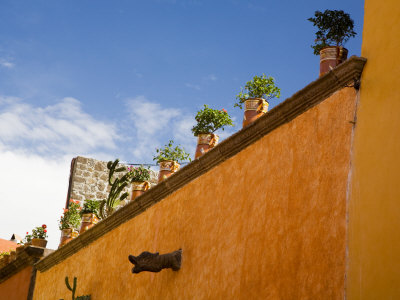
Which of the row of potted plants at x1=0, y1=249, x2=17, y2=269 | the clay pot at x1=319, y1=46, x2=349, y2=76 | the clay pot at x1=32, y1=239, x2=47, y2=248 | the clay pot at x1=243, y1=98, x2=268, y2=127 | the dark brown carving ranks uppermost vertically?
the clay pot at x1=319, y1=46, x2=349, y2=76

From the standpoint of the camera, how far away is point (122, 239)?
31.7 feet

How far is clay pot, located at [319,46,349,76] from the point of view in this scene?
6262 millimetres

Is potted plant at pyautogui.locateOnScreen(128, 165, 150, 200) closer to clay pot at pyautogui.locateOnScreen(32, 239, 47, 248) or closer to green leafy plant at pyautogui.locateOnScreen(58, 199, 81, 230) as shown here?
green leafy plant at pyautogui.locateOnScreen(58, 199, 81, 230)

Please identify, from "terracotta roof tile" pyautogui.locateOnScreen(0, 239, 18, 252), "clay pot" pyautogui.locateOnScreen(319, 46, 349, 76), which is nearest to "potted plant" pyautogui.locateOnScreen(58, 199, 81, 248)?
"clay pot" pyautogui.locateOnScreen(319, 46, 349, 76)

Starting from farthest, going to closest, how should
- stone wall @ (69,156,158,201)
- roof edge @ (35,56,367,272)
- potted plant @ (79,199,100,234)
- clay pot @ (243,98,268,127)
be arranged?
stone wall @ (69,156,158,201)
potted plant @ (79,199,100,234)
clay pot @ (243,98,268,127)
roof edge @ (35,56,367,272)

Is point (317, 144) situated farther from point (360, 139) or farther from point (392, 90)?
point (392, 90)

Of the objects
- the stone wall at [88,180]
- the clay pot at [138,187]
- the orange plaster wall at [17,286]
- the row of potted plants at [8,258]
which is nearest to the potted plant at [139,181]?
the clay pot at [138,187]

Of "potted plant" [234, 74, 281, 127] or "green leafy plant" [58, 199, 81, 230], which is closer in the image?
"potted plant" [234, 74, 281, 127]

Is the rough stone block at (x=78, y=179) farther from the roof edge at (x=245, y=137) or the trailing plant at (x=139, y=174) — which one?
the trailing plant at (x=139, y=174)

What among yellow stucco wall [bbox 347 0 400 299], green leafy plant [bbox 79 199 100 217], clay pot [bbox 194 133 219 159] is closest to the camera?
yellow stucco wall [bbox 347 0 400 299]

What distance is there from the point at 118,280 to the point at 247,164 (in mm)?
3252

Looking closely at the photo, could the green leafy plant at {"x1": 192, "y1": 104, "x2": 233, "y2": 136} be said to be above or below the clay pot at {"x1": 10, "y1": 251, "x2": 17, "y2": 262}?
above

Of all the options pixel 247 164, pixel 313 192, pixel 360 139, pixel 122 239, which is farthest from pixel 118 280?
pixel 360 139

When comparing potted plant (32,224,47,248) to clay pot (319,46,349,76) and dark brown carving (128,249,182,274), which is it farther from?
clay pot (319,46,349,76)
